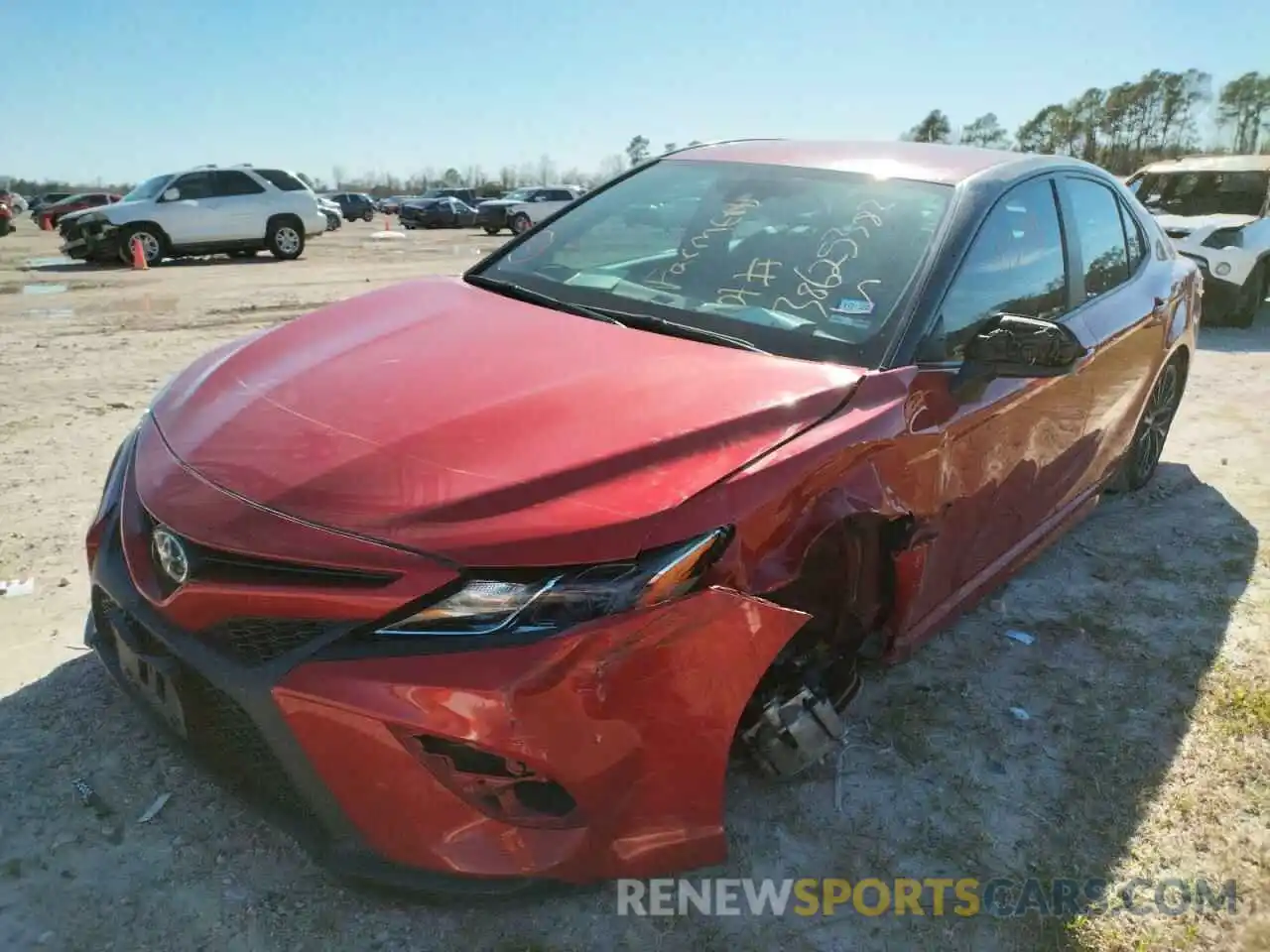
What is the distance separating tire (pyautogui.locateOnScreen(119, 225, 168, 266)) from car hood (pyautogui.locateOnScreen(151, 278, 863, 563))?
15063 millimetres

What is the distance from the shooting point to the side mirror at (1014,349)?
2.55m

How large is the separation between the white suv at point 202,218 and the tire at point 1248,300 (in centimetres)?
1472

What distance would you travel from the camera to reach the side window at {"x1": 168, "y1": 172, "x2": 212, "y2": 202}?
52.7 feet

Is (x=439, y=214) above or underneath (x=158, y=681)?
above

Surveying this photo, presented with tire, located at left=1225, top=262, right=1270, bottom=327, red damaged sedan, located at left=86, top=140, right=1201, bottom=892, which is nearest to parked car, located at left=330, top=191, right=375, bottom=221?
tire, located at left=1225, top=262, right=1270, bottom=327

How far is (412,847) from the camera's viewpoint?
175 cm

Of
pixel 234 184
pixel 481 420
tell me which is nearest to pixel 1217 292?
pixel 481 420

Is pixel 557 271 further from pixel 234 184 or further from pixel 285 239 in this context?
pixel 285 239

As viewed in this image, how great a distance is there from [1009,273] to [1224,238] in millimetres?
8843

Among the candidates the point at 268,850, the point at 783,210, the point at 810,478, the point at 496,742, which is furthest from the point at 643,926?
the point at 783,210

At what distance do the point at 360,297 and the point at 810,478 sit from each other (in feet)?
5.85

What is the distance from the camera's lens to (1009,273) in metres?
2.96

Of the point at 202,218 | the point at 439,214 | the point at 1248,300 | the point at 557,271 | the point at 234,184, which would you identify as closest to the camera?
the point at 557,271

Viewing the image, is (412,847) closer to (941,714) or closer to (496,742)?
(496,742)
